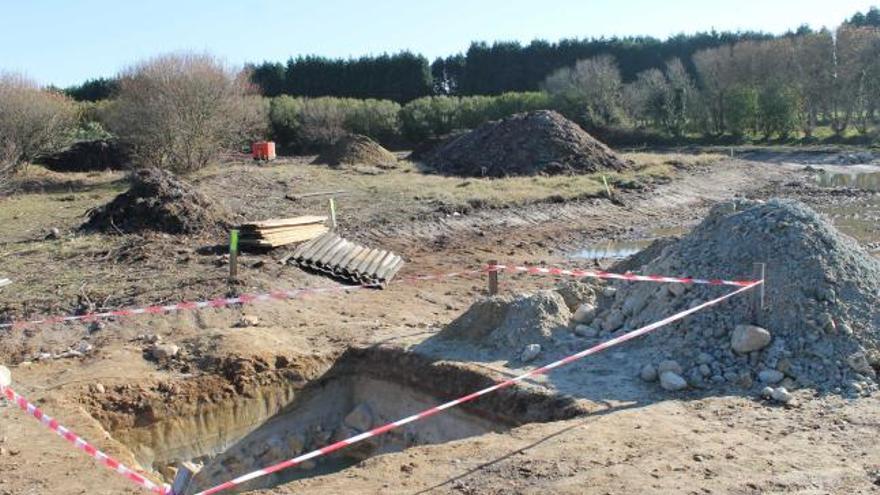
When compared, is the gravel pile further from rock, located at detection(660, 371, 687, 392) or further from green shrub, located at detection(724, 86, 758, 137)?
green shrub, located at detection(724, 86, 758, 137)

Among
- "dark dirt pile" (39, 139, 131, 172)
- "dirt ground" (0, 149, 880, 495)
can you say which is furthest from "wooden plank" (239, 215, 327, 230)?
"dark dirt pile" (39, 139, 131, 172)

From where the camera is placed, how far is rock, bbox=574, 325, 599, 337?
937cm

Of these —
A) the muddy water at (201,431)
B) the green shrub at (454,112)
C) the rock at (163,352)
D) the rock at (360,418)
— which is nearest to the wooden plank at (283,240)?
the rock at (163,352)

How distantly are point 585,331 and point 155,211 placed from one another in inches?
400

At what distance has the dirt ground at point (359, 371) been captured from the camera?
6.32 m

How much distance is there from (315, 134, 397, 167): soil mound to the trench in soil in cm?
1953

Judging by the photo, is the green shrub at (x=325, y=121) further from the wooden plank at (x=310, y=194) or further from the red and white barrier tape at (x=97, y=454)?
the red and white barrier tape at (x=97, y=454)

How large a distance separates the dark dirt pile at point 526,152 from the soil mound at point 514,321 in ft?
67.2

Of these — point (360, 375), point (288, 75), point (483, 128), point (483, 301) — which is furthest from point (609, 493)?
point (288, 75)

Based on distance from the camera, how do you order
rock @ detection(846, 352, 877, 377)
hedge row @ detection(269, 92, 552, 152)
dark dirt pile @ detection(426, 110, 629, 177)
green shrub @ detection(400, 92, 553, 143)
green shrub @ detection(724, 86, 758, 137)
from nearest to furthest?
rock @ detection(846, 352, 877, 377)
dark dirt pile @ detection(426, 110, 629, 177)
hedge row @ detection(269, 92, 552, 152)
green shrub @ detection(724, 86, 758, 137)
green shrub @ detection(400, 92, 553, 143)

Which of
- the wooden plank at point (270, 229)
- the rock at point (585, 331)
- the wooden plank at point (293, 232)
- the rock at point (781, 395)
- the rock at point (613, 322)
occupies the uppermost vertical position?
the wooden plank at point (270, 229)

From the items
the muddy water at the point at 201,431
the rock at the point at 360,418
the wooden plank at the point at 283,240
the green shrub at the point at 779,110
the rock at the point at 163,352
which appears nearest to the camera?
the muddy water at the point at 201,431

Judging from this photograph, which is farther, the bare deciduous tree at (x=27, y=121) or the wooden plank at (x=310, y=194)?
the bare deciduous tree at (x=27, y=121)

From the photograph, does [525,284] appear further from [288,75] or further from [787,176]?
[288,75]
